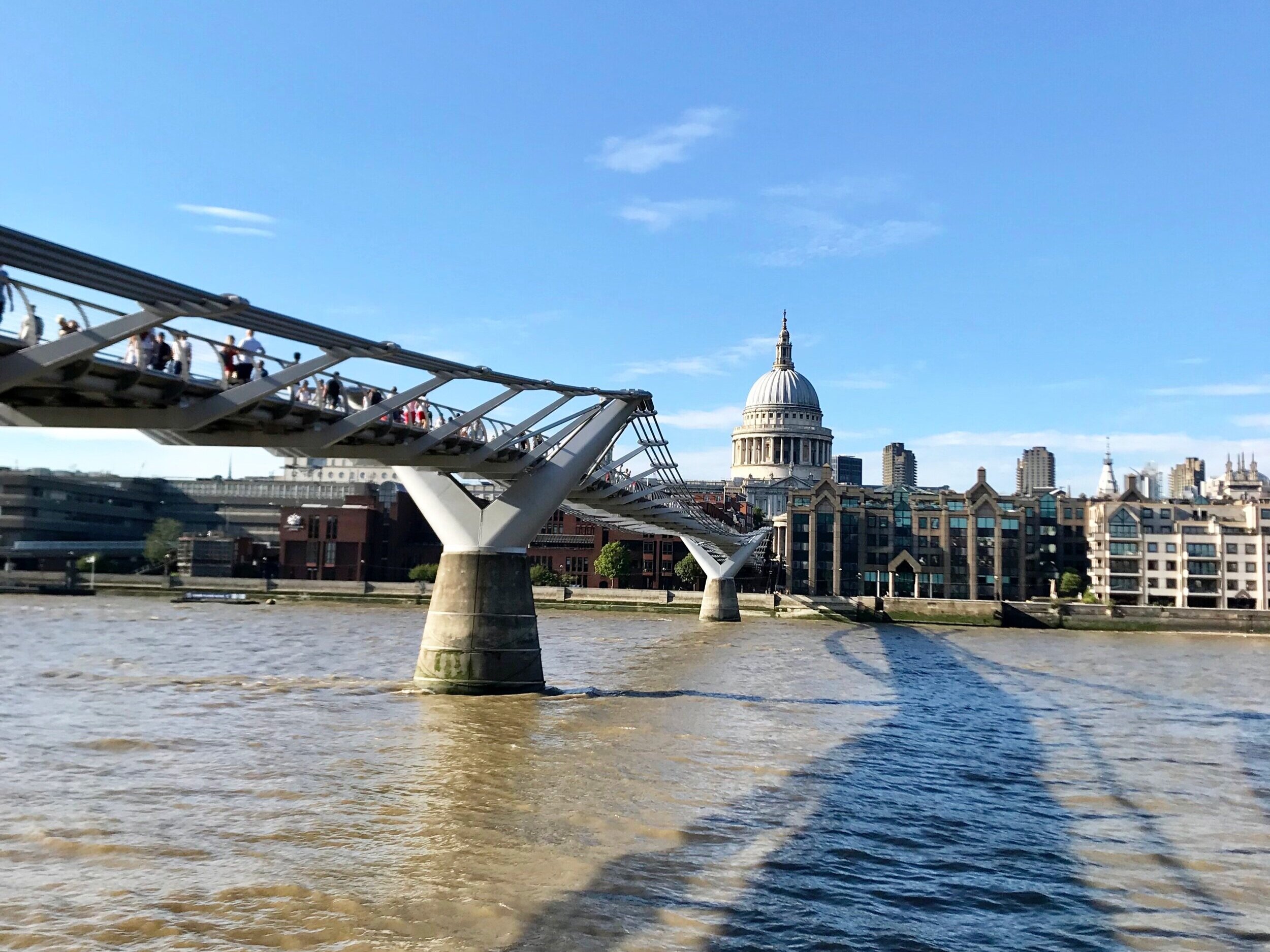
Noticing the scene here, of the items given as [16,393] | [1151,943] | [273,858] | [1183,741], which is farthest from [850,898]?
[1183,741]

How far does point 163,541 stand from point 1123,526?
3705 inches

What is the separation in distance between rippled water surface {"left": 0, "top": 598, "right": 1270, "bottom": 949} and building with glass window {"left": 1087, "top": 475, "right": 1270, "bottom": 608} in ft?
244

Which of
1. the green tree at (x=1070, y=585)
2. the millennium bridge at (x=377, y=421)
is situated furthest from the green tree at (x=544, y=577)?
the millennium bridge at (x=377, y=421)

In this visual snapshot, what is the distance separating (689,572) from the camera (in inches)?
4195

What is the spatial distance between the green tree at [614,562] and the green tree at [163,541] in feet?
150

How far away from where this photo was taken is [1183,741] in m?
25.1

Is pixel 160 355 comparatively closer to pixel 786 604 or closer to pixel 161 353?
pixel 161 353

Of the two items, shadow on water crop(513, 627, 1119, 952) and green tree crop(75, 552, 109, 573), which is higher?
green tree crop(75, 552, 109, 573)

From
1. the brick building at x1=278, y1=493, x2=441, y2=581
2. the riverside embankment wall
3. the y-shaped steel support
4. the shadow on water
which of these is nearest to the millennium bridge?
the shadow on water

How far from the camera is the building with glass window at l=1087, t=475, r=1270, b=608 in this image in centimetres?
10150

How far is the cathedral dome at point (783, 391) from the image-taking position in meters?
181

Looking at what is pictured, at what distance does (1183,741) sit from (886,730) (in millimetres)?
6037

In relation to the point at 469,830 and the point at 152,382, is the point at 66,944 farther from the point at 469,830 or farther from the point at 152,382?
the point at 152,382

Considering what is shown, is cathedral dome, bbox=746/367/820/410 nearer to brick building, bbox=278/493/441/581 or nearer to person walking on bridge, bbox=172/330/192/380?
brick building, bbox=278/493/441/581
